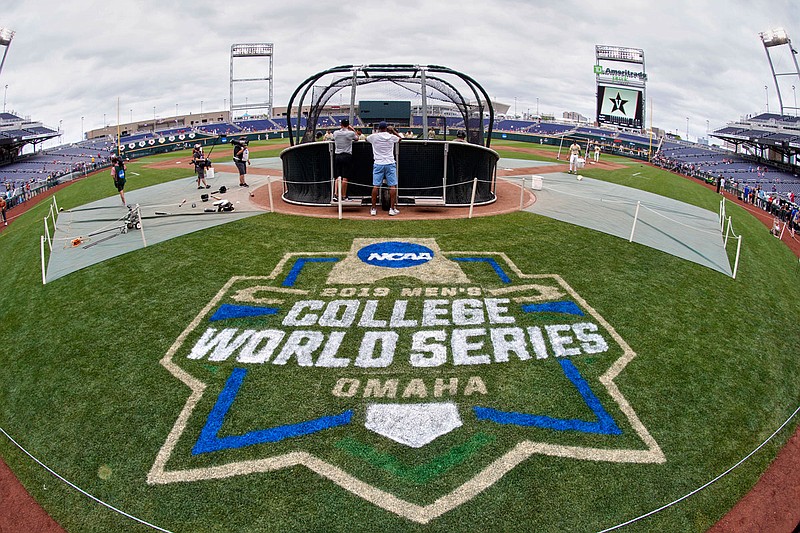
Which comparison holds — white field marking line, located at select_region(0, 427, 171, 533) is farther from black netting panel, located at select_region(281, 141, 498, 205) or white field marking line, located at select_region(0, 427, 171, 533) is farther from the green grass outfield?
black netting panel, located at select_region(281, 141, 498, 205)

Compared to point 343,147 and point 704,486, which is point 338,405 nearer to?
point 704,486

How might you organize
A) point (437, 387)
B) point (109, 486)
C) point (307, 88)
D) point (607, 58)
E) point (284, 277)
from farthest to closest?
1. point (607, 58)
2. point (307, 88)
3. point (284, 277)
4. point (437, 387)
5. point (109, 486)

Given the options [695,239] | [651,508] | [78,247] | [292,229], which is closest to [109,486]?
[651,508]

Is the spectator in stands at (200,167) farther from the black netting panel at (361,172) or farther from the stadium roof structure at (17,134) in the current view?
the stadium roof structure at (17,134)

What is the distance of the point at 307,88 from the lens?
1745 centimetres

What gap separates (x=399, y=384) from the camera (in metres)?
6.62

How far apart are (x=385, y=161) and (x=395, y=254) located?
412cm

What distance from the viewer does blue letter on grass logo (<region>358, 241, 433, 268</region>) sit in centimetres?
1057

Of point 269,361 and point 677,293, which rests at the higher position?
point 677,293

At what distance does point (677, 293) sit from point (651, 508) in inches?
260

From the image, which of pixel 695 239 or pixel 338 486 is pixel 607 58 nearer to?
pixel 695 239

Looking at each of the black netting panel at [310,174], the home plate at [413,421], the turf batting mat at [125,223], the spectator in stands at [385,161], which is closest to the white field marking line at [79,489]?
the home plate at [413,421]

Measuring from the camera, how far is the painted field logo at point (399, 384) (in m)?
5.30

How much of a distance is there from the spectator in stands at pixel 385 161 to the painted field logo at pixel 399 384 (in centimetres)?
511
